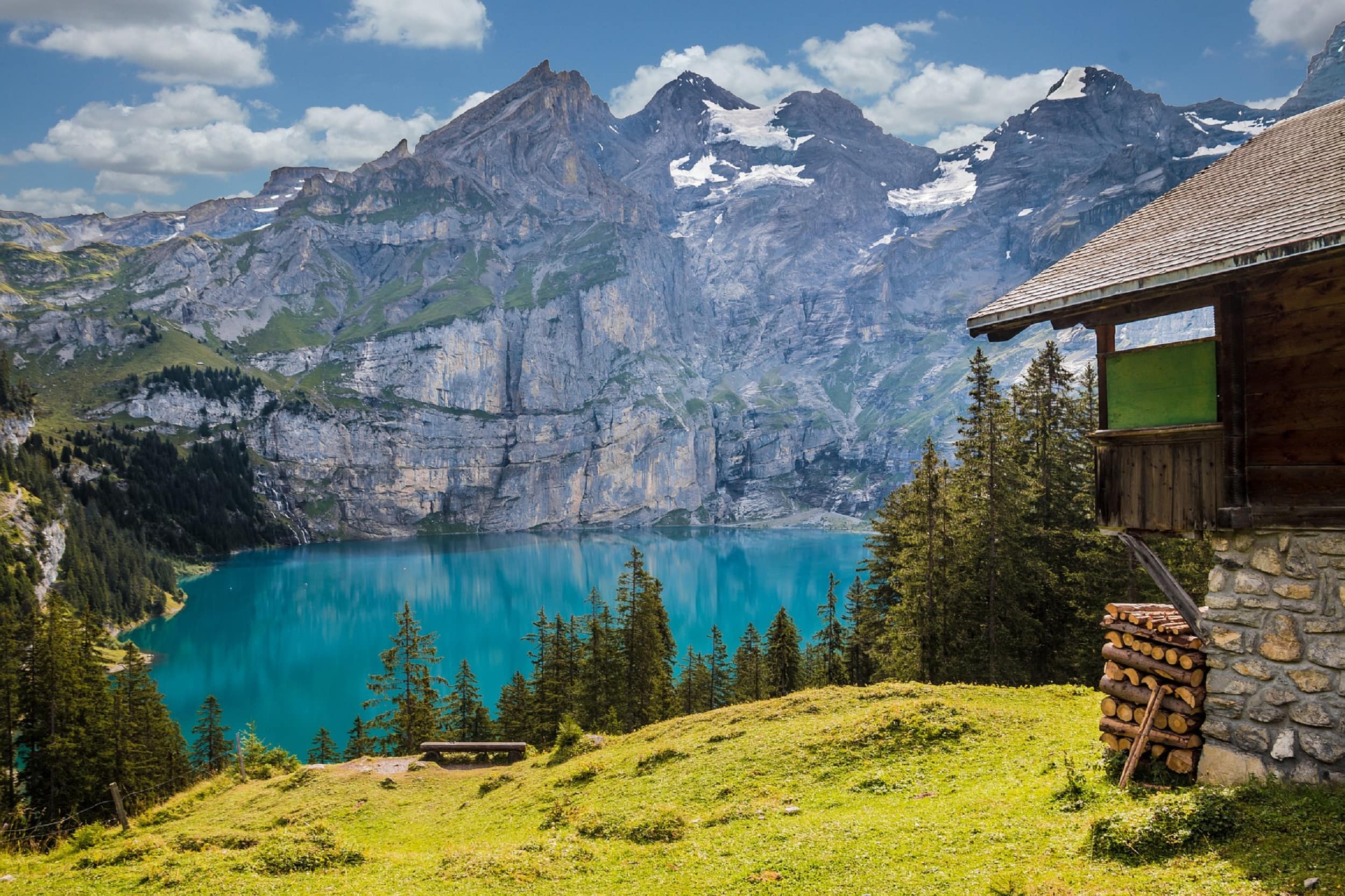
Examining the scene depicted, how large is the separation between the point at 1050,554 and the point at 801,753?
19.8 metres

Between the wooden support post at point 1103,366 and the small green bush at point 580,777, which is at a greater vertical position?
the wooden support post at point 1103,366

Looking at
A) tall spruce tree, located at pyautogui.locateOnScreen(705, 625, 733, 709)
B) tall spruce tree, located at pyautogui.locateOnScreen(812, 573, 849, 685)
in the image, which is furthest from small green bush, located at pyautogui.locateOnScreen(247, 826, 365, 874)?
tall spruce tree, located at pyautogui.locateOnScreen(705, 625, 733, 709)

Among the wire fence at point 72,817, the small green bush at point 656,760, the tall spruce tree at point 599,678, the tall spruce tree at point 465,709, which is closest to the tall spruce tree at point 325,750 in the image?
the wire fence at point 72,817

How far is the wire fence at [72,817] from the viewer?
979 inches

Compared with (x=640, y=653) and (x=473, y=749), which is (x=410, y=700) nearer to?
(x=640, y=653)

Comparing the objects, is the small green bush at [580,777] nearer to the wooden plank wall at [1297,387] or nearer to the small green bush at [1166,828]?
the small green bush at [1166,828]

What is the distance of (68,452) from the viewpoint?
17275cm

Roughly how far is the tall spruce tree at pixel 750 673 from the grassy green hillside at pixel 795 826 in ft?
113

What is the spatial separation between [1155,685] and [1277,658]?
1662mm

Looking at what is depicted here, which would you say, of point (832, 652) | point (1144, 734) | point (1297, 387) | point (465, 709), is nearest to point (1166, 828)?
point (1144, 734)

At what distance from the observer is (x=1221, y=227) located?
33.4 feet

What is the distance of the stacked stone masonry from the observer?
29.7 ft

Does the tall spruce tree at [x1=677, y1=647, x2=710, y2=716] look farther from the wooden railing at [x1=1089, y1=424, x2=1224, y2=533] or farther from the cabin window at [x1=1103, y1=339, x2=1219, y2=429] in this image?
the cabin window at [x1=1103, y1=339, x2=1219, y2=429]

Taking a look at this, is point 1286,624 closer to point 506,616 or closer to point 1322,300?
point 1322,300
